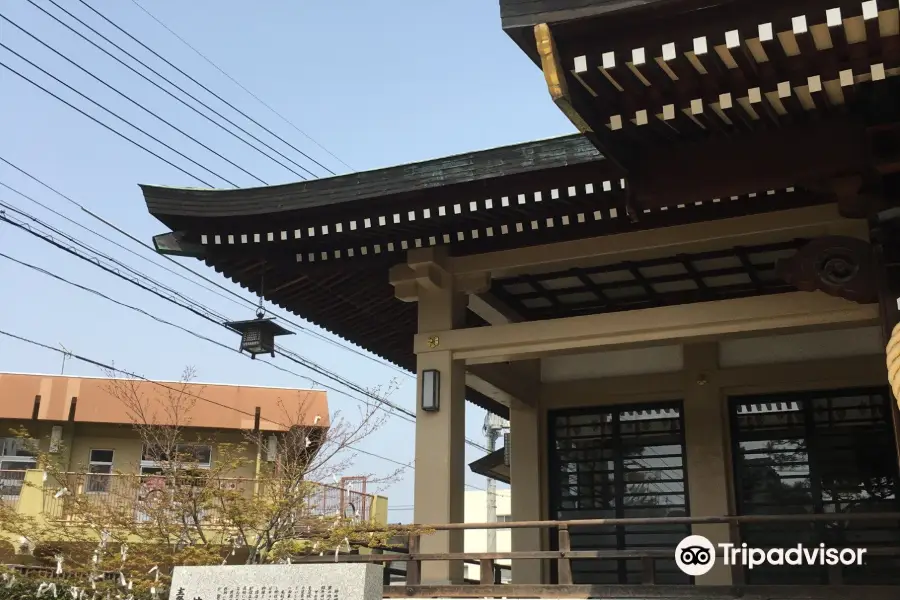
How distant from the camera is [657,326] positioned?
23.2ft

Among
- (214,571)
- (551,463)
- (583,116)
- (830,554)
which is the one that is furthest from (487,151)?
(551,463)

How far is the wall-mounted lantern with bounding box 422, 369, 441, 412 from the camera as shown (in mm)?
7574

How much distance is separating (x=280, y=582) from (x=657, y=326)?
3.78 m

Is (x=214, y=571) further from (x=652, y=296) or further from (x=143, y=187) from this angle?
(x=652, y=296)

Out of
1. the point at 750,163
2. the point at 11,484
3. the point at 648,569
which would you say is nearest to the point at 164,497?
the point at 648,569

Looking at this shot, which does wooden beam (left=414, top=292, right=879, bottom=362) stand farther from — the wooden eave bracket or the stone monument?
the stone monument

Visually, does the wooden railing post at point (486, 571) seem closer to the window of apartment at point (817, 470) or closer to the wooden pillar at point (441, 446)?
the wooden pillar at point (441, 446)

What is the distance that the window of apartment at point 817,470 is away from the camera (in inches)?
332

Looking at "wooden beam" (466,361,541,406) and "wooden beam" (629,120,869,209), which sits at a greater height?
"wooden beam" (629,120,869,209)

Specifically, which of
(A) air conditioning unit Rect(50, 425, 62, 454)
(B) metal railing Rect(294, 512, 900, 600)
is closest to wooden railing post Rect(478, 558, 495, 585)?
(B) metal railing Rect(294, 512, 900, 600)

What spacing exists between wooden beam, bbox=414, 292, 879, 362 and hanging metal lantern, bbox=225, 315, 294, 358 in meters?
1.73

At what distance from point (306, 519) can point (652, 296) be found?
487cm

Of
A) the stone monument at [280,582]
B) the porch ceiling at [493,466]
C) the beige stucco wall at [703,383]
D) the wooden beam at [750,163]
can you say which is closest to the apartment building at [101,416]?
the porch ceiling at [493,466]

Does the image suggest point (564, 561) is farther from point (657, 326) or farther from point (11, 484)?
point (11, 484)
